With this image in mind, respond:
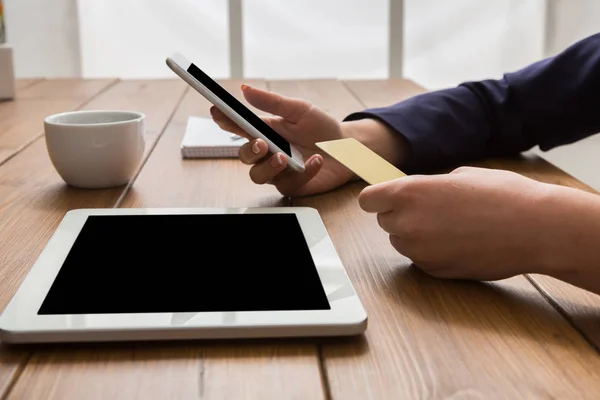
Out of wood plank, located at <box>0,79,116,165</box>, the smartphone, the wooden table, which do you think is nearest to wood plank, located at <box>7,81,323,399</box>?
the wooden table

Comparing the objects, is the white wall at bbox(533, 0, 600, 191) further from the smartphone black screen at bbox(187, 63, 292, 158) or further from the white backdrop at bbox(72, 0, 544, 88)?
the smartphone black screen at bbox(187, 63, 292, 158)

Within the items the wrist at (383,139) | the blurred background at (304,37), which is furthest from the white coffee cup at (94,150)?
the blurred background at (304,37)

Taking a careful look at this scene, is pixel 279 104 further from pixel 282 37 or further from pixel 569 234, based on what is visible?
pixel 282 37

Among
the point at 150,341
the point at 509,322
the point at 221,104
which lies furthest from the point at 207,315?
the point at 221,104

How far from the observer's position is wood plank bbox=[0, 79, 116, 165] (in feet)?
3.97

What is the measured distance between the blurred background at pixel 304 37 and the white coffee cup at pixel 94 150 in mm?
2347

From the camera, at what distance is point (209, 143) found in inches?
44.7

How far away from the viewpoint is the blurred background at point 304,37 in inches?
125

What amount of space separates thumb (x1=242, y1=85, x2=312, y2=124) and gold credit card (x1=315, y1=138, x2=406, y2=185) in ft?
0.72

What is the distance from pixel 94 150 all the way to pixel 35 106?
0.68 metres

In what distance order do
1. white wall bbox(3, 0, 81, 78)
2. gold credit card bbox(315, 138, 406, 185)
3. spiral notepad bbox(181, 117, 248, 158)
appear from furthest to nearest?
white wall bbox(3, 0, 81, 78), spiral notepad bbox(181, 117, 248, 158), gold credit card bbox(315, 138, 406, 185)

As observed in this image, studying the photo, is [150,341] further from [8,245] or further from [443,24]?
[443,24]

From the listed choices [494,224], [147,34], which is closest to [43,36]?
[147,34]

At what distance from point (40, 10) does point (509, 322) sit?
3.00 meters
